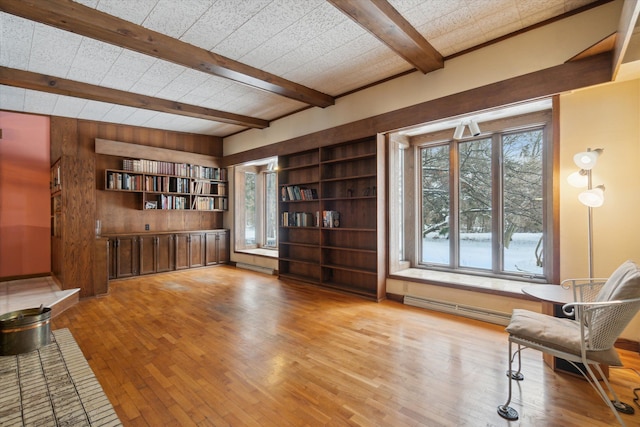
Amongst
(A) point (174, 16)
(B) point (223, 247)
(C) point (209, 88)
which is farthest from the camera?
(B) point (223, 247)

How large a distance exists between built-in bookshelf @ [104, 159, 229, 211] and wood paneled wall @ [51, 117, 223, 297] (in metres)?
0.29

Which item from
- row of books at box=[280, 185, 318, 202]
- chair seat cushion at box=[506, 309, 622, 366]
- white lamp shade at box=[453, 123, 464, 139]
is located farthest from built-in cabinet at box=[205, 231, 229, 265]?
chair seat cushion at box=[506, 309, 622, 366]

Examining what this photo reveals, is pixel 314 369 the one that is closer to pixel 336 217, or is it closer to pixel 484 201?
pixel 336 217

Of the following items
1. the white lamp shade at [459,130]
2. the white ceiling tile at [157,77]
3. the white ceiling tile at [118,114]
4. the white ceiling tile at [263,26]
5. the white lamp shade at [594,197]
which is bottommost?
the white lamp shade at [594,197]

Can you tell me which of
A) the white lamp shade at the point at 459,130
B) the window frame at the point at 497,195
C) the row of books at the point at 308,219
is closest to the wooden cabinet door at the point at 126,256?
the row of books at the point at 308,219

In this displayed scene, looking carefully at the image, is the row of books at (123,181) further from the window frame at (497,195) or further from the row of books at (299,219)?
the window frame at (497,195)

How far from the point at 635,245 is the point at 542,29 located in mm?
2220

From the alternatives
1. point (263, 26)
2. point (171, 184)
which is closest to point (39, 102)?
point (171, 184)

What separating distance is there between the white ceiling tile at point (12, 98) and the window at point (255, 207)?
3.72 metres

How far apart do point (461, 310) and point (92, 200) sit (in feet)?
18.2

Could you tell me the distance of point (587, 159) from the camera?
2.51m

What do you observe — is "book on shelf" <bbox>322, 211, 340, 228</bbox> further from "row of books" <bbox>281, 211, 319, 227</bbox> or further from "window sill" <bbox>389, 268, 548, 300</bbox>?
"window sill" <bbox>389, 268, 548, 300</bbox>

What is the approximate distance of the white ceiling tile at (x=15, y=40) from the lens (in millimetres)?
2760

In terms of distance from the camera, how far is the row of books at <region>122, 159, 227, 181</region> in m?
5.82
